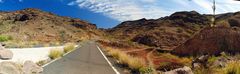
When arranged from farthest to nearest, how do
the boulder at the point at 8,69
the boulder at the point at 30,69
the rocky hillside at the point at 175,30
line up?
the rocky hillside at the point at 175,30
the boulder at the point at 30,69
the boulder at the point at 8,69

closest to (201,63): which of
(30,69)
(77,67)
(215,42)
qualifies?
(77,67)

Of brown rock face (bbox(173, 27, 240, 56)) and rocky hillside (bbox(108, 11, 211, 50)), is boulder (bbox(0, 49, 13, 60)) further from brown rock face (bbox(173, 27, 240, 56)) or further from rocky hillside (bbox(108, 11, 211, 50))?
rocky hillside (bbox(108, 11, 211, 50))

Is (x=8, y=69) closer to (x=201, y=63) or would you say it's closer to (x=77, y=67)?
(x=77, y=67)

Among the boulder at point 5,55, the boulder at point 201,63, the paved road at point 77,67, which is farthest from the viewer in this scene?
the boulder at point 5,55

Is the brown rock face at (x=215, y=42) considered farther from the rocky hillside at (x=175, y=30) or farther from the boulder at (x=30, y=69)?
the rocky hillside at (x=175, y=30)

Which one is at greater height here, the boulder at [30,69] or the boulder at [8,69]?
the boulder at [8,69]

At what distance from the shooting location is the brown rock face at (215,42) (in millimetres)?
28711

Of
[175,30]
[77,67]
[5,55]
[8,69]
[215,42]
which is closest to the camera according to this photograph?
[8,69]

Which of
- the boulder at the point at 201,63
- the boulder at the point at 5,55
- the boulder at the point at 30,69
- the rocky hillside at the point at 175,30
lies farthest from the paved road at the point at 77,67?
the rocky hillside at the point at 175,30

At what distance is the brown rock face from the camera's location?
2871cm

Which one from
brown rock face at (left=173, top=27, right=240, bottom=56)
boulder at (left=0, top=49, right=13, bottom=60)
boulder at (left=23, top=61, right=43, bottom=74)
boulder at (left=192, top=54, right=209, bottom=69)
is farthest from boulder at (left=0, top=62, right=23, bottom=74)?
brown rock face at (left=173, top=27, right=240, bottom=56)

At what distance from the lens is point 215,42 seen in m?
31.2

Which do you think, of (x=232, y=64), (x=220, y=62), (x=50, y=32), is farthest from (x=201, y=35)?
(x=50, y=32)

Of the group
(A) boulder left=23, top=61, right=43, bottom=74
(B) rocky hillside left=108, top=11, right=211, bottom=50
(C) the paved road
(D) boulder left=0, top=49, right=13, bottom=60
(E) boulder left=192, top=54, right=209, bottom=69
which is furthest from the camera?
(B) rocky hillside left=108, top=11, right=211, bottom=50
